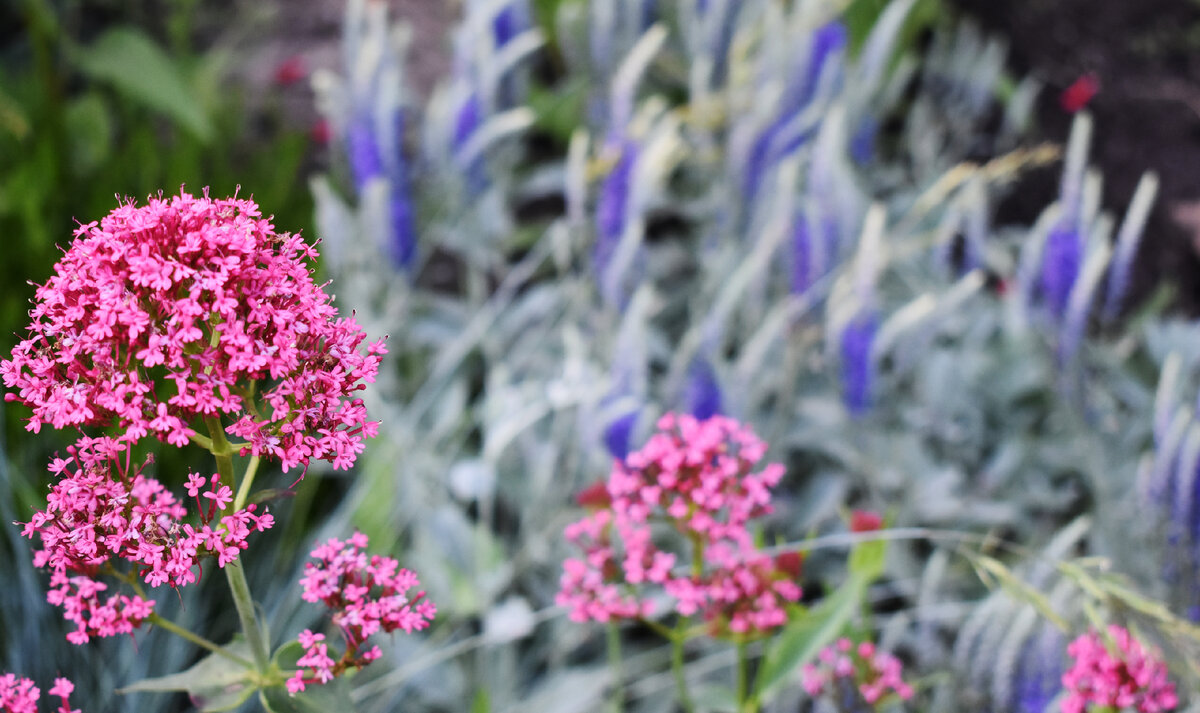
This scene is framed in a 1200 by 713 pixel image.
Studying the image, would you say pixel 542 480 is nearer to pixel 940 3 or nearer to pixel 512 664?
pixel 512 664

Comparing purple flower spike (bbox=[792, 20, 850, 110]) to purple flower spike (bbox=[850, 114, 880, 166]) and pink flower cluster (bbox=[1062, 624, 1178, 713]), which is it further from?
pink flower cluster (bbox=[1062, 624, 1178, 713])

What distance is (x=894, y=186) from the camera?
2.40m

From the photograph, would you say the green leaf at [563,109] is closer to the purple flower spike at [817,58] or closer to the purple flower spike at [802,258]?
the purple flower spike at [817,58]

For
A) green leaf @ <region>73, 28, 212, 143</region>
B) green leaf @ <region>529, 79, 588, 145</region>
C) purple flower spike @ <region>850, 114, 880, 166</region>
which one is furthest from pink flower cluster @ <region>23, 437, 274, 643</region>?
purple flower spike @ <region>850, 114, 880, 166</region>

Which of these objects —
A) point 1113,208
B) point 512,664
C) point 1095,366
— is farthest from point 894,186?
point 512,664

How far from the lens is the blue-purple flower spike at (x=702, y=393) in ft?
4.63

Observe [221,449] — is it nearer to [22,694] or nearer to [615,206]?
[22,694]

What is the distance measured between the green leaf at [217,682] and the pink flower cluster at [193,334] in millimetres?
192

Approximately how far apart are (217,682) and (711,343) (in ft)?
2.90

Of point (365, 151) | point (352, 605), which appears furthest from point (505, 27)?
point (352, 605)

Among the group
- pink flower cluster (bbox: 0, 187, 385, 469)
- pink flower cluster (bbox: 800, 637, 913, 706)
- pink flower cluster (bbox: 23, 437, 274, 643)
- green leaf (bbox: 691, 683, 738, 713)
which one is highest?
pink flower cluster (bbox: 0, 187, 385, 469)

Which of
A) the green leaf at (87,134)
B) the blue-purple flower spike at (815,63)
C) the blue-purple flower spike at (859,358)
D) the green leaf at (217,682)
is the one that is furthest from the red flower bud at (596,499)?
the green leaf at (87,134)

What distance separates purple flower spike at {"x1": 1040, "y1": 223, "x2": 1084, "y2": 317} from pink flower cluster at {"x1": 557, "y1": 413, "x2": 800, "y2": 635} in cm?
72

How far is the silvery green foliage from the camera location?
1.41 meters
